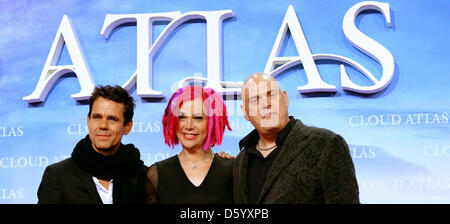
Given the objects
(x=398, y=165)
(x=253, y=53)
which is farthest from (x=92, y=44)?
(x=398, y=165)

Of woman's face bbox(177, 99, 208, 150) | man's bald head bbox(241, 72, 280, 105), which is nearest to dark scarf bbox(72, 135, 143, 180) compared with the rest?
woman's face bbox(177, 99, 208, 150)

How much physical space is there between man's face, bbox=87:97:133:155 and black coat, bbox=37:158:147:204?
5.7 inches

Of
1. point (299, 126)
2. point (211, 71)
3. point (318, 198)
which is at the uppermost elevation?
point (211, 71)

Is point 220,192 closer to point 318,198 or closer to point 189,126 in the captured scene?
point 189,126

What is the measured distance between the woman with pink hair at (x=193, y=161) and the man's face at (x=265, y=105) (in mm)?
210

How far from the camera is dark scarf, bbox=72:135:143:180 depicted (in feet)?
7.07

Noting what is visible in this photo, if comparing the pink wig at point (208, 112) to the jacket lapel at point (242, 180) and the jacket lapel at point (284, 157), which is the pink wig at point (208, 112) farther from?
the jacket lapel at point (284, 157)

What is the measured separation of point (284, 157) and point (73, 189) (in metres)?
0.92

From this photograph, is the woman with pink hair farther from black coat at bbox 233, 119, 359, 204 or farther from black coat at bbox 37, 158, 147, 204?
black coat at bbox 233, 119, 359, 204

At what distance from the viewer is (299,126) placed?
207 cm

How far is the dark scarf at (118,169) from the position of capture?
2154 mm

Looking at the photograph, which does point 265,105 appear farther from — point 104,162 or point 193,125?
point 104,162

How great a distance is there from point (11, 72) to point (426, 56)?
317 centimetres

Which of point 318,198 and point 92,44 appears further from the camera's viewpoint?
point 92,44
